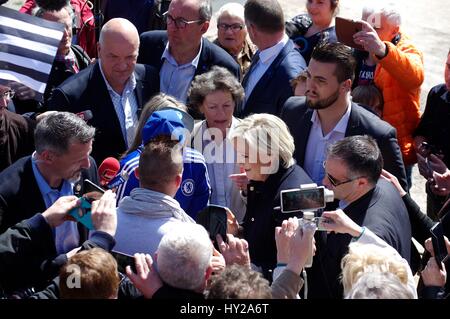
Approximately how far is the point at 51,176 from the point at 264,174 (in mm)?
1234

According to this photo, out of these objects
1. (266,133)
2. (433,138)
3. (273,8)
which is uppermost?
(273,8)

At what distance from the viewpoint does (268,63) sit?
20.4 feet

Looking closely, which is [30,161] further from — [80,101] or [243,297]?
[243,297]

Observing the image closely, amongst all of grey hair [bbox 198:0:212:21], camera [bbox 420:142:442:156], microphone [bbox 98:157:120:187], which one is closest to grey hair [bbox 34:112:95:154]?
microphone [bbox 98:157:120:187]

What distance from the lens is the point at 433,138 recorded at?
5883mm

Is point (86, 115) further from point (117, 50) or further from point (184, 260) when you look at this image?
point (184, 260)

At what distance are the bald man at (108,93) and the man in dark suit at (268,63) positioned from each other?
0.97 m

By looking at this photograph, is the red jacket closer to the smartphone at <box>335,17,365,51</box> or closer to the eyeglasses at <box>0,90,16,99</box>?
the smartphone at <box>335,17,365,51</box>

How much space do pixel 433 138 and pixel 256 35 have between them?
1661 mm

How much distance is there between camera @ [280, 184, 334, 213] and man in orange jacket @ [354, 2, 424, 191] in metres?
2.11

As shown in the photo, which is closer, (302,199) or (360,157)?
(302,199)

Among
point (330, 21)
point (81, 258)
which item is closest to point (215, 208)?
point (81, 258)

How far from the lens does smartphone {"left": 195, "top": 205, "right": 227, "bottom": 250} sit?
4043 millimetres

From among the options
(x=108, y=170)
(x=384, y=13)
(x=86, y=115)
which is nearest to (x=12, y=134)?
(x=86, y=115)
